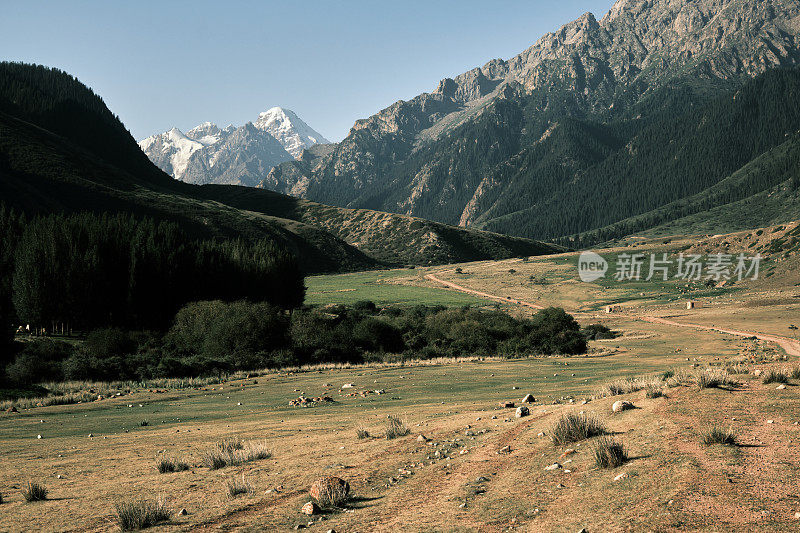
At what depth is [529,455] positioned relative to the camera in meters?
12.4

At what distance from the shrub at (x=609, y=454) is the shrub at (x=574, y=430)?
1.35 meters

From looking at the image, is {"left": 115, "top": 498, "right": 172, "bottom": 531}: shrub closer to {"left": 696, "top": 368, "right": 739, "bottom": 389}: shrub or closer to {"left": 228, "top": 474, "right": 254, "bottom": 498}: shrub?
{"left": 228, "top": 474, "right": 254, "bottom": 498}: shrub

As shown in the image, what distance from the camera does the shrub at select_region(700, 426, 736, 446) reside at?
10797mm

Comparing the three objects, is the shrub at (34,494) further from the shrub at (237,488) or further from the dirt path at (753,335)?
the dirt path at (753,335)

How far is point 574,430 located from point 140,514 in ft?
29.6

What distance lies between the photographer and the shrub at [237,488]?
11773 millimetres

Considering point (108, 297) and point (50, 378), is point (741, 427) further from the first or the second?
point (108, 297)

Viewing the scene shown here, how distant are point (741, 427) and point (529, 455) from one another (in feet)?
14.9

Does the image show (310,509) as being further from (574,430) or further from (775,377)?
(775,377)

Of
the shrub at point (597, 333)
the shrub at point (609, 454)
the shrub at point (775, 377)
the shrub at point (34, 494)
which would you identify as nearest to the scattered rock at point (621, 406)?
the shrub at point (609, 454)

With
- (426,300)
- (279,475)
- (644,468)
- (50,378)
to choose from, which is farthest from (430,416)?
(426,300)

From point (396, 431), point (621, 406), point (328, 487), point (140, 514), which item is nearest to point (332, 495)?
point (328, 487)

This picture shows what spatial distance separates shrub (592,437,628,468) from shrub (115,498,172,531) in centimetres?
835

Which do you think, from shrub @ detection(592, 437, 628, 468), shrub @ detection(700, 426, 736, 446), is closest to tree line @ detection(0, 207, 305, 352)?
shrub @ detection(592, 437, 628, 468)
